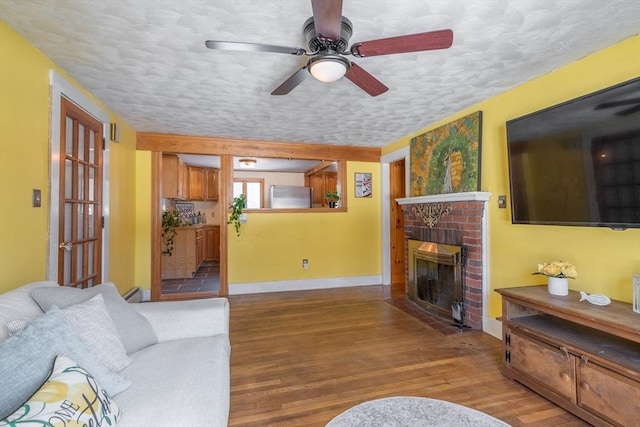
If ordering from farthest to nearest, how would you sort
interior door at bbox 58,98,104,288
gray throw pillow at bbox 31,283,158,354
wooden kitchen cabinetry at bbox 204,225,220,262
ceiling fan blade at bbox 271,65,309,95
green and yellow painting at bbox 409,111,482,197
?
wooden kitchen cabinetry at bbox 204,225,220,262 < green and yellow painting at bbox 409,111,482,197 < interior door at bbox 58,98,104,288 < ceiling fan blade at bbox 271,65,309,95 < gray throw pillow at bbox 31,283,158,354

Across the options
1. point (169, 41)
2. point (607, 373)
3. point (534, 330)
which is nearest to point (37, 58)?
point (169, 41)

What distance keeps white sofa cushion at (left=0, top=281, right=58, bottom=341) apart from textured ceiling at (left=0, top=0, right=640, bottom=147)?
153cm

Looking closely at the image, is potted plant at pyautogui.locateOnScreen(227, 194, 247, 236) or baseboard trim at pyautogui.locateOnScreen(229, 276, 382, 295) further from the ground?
potted plant at pyautogui.locateOnScreen(227, 194, 247, 236)

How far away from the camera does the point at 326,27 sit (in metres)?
1.44

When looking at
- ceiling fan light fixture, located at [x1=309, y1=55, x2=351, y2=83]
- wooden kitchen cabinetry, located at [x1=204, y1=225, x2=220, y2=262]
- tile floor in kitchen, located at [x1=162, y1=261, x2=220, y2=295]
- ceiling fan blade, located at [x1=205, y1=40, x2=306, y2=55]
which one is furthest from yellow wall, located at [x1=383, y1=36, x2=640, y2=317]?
wooden kitchen cabinetry, located at [x1=204, y1=225, x2=220, y2=262]

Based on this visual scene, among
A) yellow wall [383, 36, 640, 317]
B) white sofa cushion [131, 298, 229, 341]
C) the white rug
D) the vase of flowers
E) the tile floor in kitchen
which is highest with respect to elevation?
yellow wall [383, 36, 640, 317]

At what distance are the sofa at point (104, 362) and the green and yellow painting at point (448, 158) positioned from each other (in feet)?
9.24

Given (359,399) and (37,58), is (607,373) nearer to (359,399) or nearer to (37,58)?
(359,399)

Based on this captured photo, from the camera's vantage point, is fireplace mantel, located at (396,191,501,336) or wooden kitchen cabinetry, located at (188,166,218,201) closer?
fireplace mantel, located at (396,191,501,336)

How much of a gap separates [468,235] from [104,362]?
312cm

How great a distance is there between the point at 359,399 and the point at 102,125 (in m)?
3.49

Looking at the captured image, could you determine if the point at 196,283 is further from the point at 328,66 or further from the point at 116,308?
the point at 328,66

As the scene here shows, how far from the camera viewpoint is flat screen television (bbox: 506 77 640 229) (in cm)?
168

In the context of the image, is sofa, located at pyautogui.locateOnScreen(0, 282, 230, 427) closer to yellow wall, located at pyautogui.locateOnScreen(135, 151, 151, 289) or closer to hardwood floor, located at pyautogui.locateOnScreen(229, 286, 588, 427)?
hardwood floor, located at pyautogui.locateOnScreen(229, 286, 588, 427)
